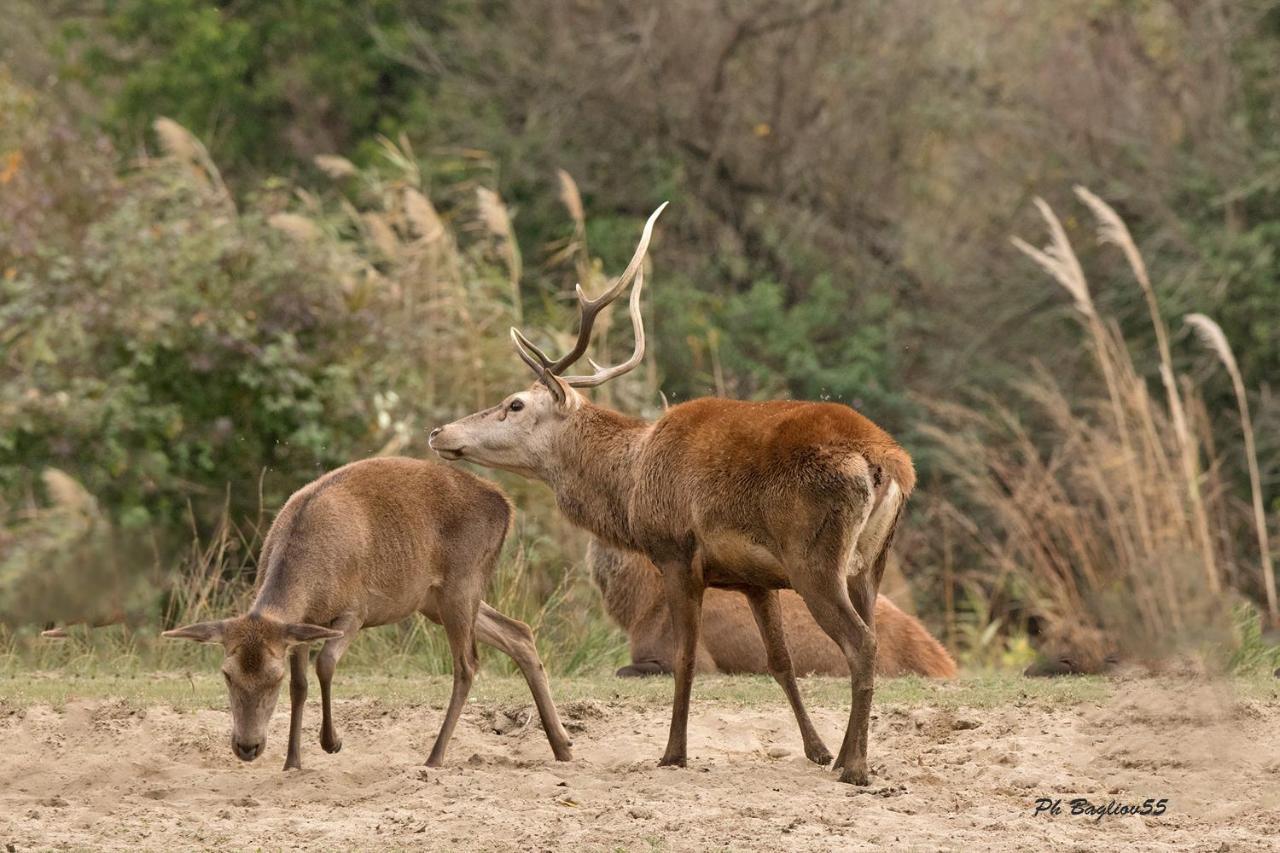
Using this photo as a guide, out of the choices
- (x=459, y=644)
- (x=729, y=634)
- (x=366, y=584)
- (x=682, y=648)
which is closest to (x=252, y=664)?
(x=366, y=584)

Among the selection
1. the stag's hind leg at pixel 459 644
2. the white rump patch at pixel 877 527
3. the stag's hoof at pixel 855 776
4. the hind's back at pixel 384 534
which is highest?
the white rump patch at pixel 877 527

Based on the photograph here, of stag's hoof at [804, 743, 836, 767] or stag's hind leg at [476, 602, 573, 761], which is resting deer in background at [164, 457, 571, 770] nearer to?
stag's hind leg at [476, 602, 573, 761]

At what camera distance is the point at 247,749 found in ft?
22.7

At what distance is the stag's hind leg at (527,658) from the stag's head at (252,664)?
1.20 meters

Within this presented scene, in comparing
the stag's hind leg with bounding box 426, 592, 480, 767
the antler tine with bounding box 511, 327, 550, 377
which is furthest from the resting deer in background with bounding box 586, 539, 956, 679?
the stag's hind leg with bounding box 426, 592, 480, 767

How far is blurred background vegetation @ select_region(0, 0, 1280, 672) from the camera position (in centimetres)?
1278

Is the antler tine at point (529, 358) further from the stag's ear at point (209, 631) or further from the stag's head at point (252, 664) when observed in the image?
the stag's ear at point (209, 631)

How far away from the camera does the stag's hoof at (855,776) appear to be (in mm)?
7129

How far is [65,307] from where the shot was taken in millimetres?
13773

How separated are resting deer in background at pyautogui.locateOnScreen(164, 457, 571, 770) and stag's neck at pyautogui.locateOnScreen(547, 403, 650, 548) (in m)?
0.36

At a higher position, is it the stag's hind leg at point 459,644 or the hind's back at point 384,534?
the hind's back at point 384,534

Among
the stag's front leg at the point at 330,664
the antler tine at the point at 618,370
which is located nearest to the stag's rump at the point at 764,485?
the antler tine at the point at 618,370

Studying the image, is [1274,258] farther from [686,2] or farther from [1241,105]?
[686,2]

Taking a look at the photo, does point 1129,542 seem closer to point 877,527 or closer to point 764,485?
point 877,527
